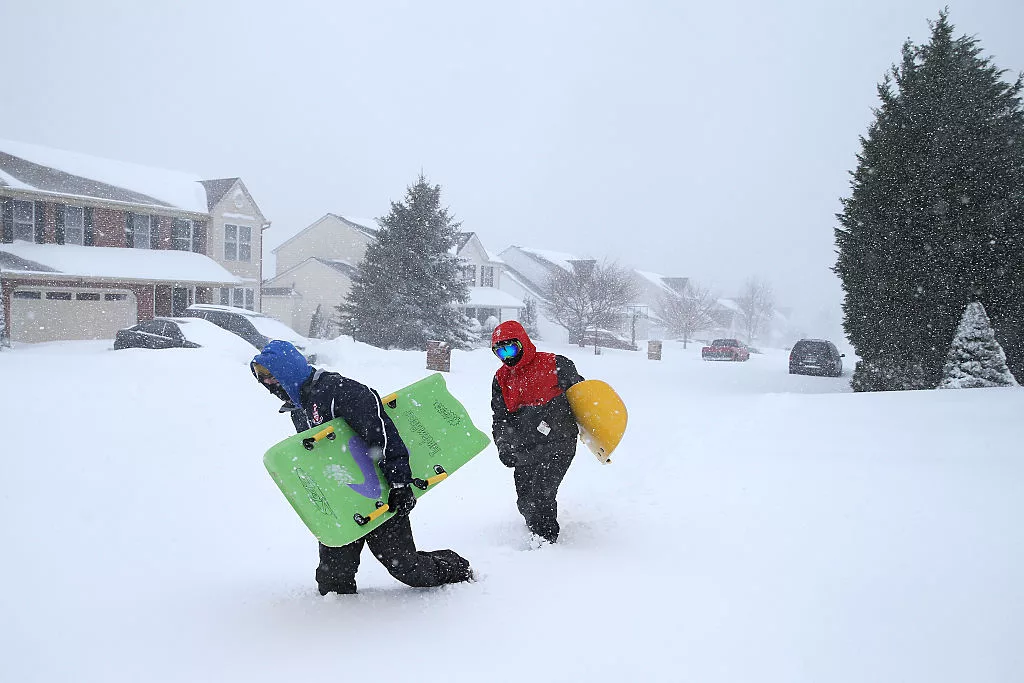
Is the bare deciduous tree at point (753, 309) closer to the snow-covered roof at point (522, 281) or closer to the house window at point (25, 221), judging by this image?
the snow-covered roof at point (522, 281)

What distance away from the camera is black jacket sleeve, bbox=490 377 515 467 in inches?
206

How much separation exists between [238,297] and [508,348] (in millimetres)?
29345

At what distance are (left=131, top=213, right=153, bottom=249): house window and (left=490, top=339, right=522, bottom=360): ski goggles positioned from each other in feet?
89.7

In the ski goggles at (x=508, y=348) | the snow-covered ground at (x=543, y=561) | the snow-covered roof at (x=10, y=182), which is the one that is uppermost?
the snow-covered roof at (x=10, y=182)

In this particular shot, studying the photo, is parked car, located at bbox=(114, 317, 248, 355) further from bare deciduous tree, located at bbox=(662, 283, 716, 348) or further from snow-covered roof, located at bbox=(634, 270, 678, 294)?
snow-covered roof, located at bbox=(634, 270, 678, 294)

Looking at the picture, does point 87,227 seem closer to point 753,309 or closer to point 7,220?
point 7,220

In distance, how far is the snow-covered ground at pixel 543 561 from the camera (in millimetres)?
3359

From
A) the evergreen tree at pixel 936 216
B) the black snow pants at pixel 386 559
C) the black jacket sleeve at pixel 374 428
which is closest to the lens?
the black jacket sleeve at pixel 374 428

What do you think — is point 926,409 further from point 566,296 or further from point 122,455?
point 566,296

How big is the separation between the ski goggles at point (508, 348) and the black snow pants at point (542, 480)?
0.74m

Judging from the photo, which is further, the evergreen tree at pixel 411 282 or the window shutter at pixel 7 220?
the evergreen tree at pixel 411 282

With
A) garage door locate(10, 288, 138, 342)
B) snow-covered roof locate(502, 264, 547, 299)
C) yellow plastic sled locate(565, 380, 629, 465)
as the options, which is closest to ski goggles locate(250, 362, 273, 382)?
yellow plastic sled locate(565, 380, 629, 465)

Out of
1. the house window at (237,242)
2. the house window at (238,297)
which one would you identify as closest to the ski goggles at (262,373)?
the house window at (238,297)

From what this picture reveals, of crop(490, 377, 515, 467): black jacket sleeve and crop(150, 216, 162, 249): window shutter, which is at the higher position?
crop(150, 216, 162, 249): window shutter
